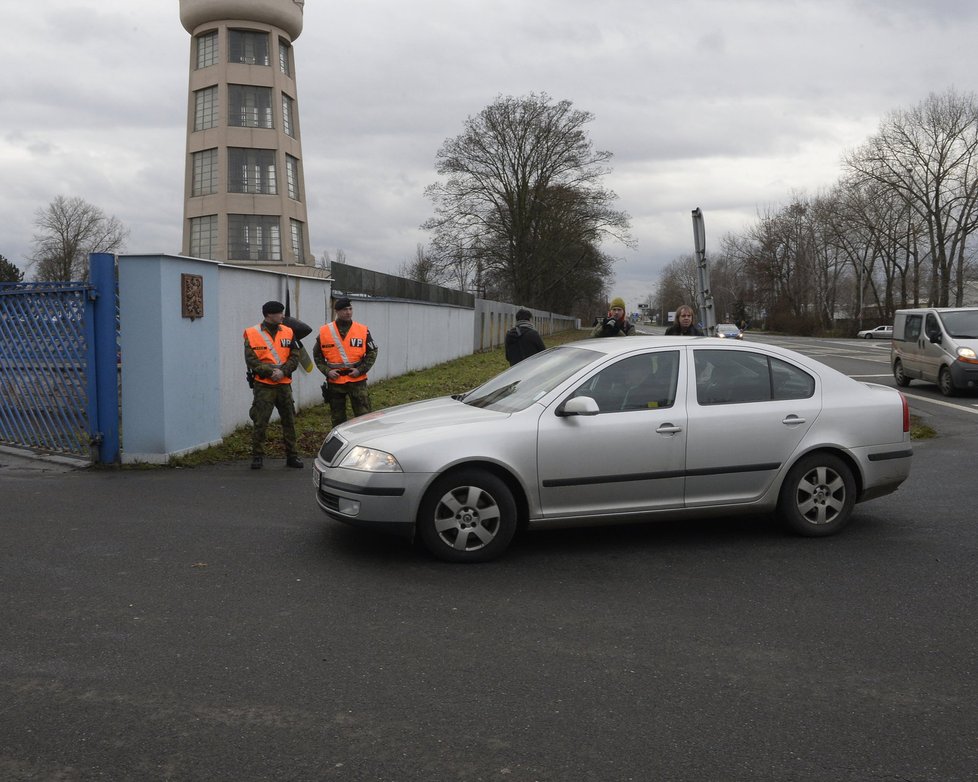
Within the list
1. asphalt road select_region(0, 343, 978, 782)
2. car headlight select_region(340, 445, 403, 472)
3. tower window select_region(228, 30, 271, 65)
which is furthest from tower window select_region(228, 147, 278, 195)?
car headlight select_region(340, 445, 403, 472)

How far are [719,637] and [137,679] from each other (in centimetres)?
273

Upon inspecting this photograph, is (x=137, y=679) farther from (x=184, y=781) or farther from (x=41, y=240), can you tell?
(x=41, y=240)

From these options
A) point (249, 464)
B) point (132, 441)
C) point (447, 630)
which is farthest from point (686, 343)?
point (132, 441)

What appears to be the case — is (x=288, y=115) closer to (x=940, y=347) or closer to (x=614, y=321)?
(x=940, y=347)

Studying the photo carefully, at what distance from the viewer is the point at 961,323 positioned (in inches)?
698

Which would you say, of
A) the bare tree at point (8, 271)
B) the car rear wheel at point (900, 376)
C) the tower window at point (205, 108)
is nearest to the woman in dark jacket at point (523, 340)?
the car rear wheel at point (900, 376)

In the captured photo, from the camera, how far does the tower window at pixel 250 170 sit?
4225cm

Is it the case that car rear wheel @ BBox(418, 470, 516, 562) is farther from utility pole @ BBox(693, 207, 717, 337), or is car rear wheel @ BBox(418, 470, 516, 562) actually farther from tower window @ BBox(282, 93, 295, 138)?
tower window @ BBox(282, 93, 295, 138)

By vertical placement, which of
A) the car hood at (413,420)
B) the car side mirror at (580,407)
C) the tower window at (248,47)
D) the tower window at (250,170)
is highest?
the tower window at (248,47)

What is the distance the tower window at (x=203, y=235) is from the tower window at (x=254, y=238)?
948 millimetres

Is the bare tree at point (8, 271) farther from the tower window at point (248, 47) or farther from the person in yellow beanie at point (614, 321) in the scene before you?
the person in yellow beanie at point (614, 321)

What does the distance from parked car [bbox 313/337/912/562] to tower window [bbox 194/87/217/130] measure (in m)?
39.5

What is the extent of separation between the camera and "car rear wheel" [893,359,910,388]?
19.7m

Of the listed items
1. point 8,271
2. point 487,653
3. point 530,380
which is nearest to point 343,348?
point 530,380
